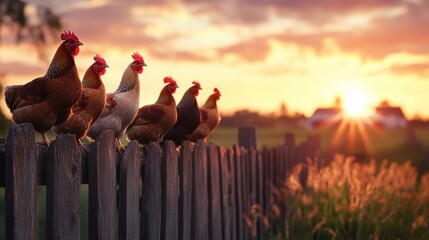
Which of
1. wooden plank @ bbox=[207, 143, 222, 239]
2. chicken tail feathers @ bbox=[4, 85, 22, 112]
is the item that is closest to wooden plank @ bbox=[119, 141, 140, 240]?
chicken tail feathers @ bbox=[4, 85, 22, 112]

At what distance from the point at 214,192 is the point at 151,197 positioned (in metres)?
1.50

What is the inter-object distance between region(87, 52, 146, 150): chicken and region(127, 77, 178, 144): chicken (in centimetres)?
23

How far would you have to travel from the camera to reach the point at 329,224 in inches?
291

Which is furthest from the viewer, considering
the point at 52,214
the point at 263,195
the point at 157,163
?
the point at 263,195

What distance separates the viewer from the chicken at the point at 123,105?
15.0ft

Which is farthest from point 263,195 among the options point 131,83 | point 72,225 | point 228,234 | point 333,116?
point 333,116

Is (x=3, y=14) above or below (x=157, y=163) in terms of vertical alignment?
above

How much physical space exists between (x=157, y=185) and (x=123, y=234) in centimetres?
58

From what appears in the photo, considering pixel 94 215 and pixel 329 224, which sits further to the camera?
pixel 329 224

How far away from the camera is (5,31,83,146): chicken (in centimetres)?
349

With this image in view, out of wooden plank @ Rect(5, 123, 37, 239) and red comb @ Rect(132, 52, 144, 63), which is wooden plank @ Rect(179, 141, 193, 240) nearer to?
red comb @ Rect(132, 52, 144, 63)

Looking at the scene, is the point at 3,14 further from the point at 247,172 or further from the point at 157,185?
the point at 157,185

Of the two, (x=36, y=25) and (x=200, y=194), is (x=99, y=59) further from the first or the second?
(x=36, y=25)

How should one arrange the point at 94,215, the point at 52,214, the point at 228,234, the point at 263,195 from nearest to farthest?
the point at 52,214, the point at 94,215, the point at 228,234, the point at 263,195
